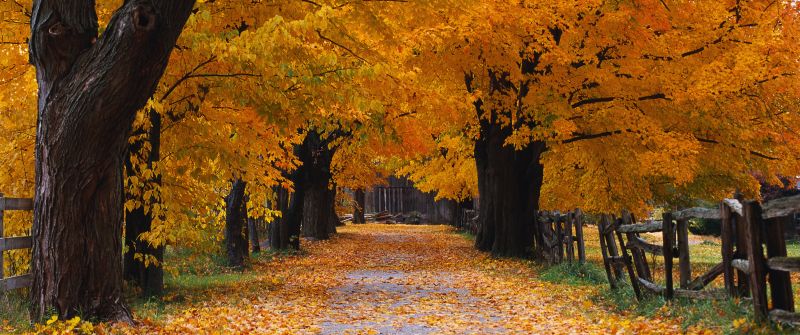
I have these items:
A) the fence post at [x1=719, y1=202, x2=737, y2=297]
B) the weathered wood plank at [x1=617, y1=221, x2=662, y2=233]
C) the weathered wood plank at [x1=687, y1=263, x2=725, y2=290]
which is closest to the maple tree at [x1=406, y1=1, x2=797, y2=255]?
the weathered wood plank at [x1=617, y1=221, x2=662, y2=233]

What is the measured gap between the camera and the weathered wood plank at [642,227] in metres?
10.5

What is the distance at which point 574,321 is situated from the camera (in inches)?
401

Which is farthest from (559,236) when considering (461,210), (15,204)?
(461,210)

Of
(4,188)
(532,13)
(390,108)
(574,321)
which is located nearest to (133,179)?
(4,188)

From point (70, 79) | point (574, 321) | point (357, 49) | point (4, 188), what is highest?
point (357, 49)

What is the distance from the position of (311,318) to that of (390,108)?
7234 millimetres

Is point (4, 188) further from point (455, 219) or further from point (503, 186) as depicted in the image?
point (455, 219)

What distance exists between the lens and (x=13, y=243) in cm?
940

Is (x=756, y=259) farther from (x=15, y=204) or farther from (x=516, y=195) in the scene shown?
(x=516, y=195)

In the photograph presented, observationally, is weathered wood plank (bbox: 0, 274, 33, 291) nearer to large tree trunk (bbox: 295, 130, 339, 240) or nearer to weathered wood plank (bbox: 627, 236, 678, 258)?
weathered wood plank (bbox: 627, 236, 678, 258)

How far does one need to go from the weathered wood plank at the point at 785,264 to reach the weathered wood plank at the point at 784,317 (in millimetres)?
373

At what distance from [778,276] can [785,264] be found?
16.9 inches

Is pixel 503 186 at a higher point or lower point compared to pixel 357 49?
lower

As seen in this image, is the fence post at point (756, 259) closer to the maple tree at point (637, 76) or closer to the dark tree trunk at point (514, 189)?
the maple tree at point (637, 76)
